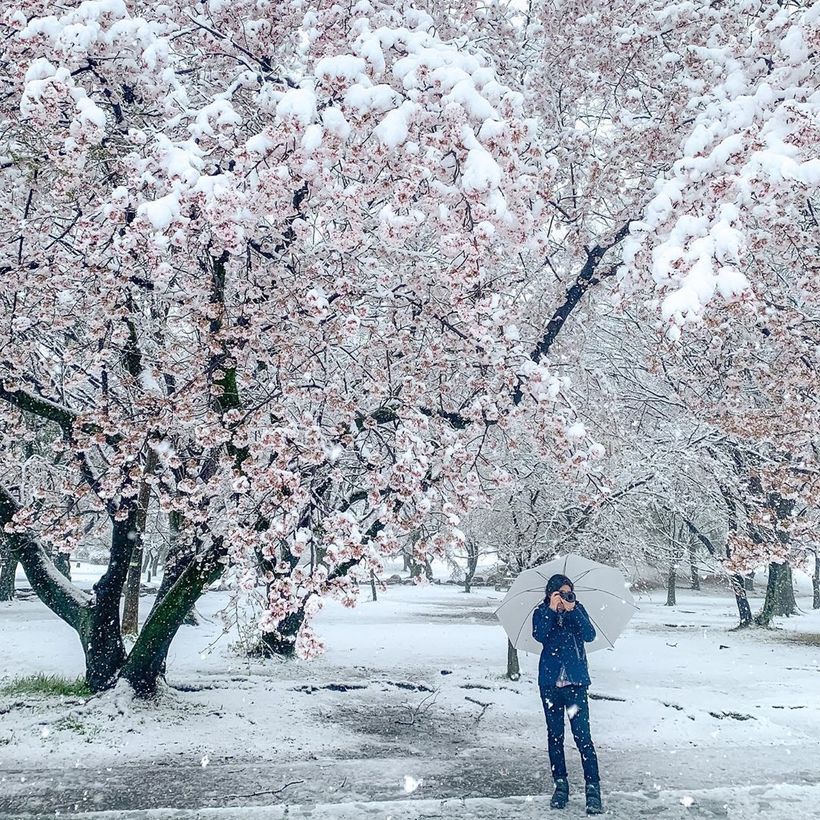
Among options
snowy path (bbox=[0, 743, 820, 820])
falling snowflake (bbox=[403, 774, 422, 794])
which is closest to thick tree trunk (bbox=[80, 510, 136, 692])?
snowy path (bbox=[0, 743, 820, 820])

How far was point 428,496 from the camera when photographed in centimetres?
683

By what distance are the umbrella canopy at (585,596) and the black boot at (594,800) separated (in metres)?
1.81

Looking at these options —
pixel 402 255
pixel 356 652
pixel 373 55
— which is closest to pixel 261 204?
pixel 373 55

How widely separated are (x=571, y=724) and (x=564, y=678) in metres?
0.39

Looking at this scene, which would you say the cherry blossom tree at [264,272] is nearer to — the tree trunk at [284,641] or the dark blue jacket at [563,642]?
the dark blue jacket at [563,642]

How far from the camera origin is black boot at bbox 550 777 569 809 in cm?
613

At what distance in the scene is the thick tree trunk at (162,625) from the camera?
27.6ft

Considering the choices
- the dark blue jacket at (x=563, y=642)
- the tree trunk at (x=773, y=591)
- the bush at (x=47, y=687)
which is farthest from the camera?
the tree trunk at (x=773, y=591)

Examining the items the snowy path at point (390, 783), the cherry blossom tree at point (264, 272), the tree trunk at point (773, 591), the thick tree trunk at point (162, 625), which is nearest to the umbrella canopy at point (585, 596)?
the snowy path at point (390, 783)

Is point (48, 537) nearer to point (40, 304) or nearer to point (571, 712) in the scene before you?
point (40, 304)

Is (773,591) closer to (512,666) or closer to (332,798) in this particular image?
(512,666)

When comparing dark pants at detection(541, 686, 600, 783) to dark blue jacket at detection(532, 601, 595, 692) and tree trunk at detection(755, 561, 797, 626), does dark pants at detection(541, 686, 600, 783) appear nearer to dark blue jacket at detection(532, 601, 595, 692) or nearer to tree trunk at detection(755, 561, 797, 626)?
dark blue jacket at detection(532, 601, 595, 692)

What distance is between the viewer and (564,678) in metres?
6.22

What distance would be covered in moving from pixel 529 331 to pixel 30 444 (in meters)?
9.29
